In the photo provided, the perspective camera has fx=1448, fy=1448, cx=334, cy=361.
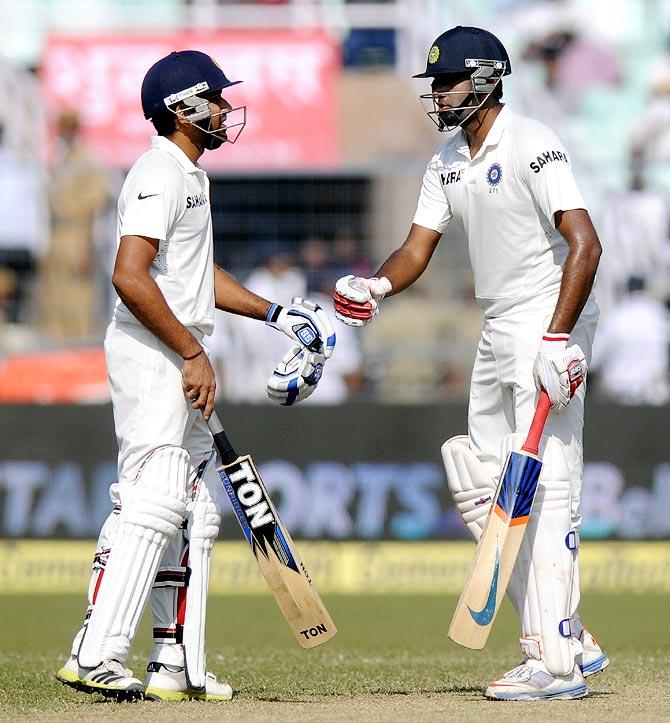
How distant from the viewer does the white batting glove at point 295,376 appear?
460 cm

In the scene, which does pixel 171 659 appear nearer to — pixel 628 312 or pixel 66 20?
pixel 628 312

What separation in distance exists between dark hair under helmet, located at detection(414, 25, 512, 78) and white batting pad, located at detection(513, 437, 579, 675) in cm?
123

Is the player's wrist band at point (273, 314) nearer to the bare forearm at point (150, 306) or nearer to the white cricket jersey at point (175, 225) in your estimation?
the white cricket jersey at point (175, 225)

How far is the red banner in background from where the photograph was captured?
1118 centimetres

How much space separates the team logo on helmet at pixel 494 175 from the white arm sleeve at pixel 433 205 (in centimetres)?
28

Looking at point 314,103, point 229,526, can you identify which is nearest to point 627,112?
point 314,103

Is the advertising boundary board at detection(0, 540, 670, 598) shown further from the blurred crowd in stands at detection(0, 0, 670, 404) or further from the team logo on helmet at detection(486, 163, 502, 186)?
the team logo on helmet at detection(486, 163, 502, 186)

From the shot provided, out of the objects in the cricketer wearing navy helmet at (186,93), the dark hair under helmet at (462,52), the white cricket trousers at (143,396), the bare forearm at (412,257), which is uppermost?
the dark hair under helmet at (462,52)

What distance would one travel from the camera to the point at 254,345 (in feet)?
32.9

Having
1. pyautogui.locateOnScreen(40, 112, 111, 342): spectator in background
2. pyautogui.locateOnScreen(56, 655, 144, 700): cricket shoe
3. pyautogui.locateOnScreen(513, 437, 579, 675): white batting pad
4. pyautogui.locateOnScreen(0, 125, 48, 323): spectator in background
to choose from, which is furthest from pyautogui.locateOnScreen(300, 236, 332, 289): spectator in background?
pyautogui.locateOnScreen(56, 655, 144, 700): cricket shoe

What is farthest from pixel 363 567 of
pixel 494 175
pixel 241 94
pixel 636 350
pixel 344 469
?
pixel 494 175

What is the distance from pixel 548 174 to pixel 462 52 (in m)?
0.52

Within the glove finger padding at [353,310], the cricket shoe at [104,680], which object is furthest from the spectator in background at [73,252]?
the cricket shoe at [104,680]

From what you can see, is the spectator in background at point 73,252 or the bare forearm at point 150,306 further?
the spectator in background at point 73,252
